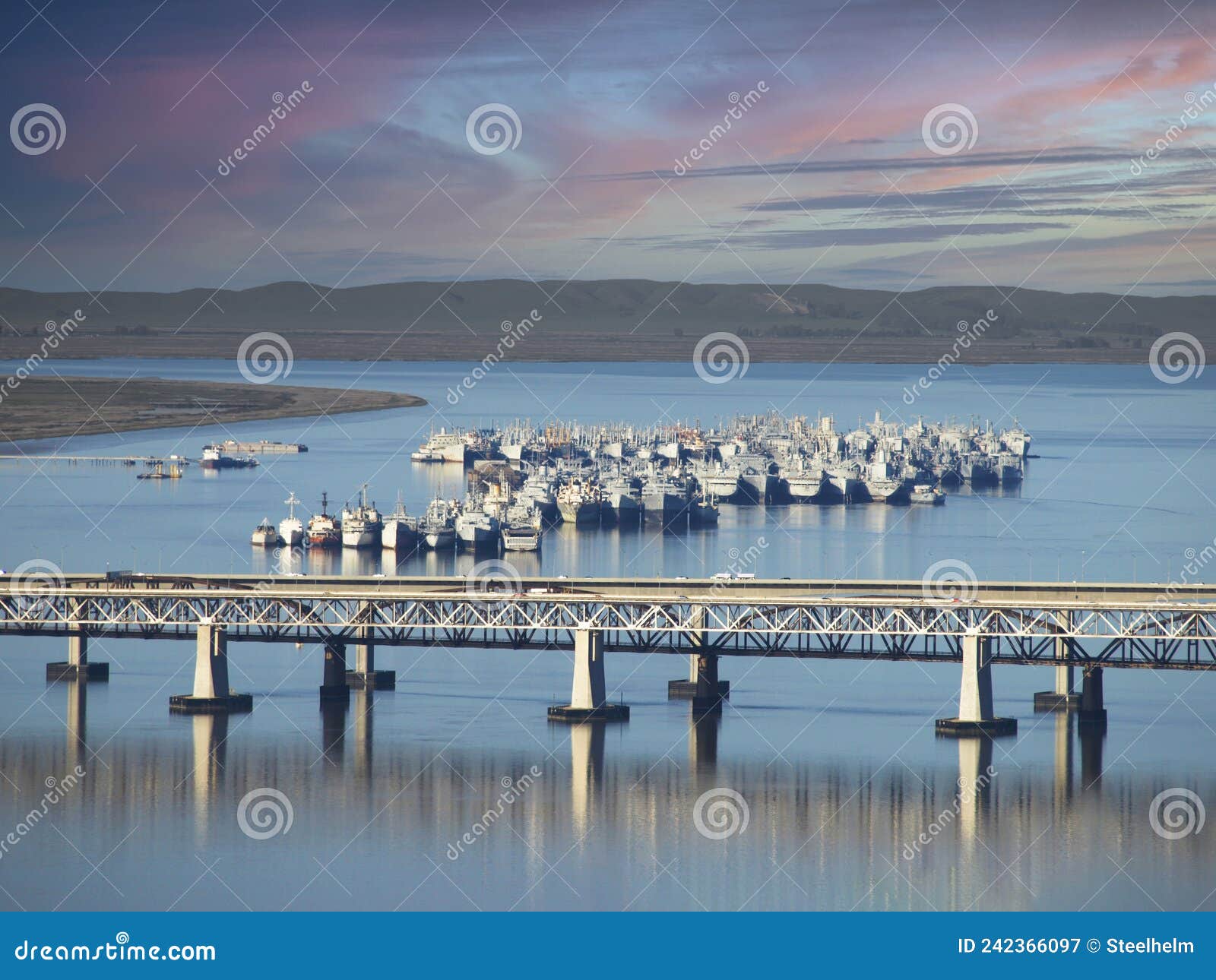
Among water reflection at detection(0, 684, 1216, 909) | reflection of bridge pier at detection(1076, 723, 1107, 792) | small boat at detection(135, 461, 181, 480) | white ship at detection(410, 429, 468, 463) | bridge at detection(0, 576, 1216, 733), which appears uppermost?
white ship at detection(410, 429, 468, 463)

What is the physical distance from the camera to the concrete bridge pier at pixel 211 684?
57.6 meters

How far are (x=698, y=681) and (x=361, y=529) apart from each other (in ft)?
153

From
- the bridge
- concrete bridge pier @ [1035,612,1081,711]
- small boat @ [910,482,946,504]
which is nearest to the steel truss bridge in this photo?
the bridge

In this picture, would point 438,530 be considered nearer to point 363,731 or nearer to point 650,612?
point 650,612

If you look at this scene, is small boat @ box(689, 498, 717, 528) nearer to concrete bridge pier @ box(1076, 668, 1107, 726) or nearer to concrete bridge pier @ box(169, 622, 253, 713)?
concrete bridge pier @ box(169, 622, 253, 713)

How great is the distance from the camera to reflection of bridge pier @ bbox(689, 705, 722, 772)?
5128 centimetres

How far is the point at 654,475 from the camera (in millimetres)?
130750

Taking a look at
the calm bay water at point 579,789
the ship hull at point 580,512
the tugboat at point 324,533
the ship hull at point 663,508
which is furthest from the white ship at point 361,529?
the calm bay water at point 579,789

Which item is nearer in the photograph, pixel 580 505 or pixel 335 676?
pixel 335 676

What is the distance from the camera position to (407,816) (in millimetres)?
46219

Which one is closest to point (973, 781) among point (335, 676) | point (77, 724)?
point (335, 676)

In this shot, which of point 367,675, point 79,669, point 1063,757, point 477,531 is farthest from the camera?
point 477,531

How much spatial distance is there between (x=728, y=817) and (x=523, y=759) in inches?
274

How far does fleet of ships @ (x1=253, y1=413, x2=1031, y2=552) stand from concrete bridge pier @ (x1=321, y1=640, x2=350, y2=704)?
4088cm
